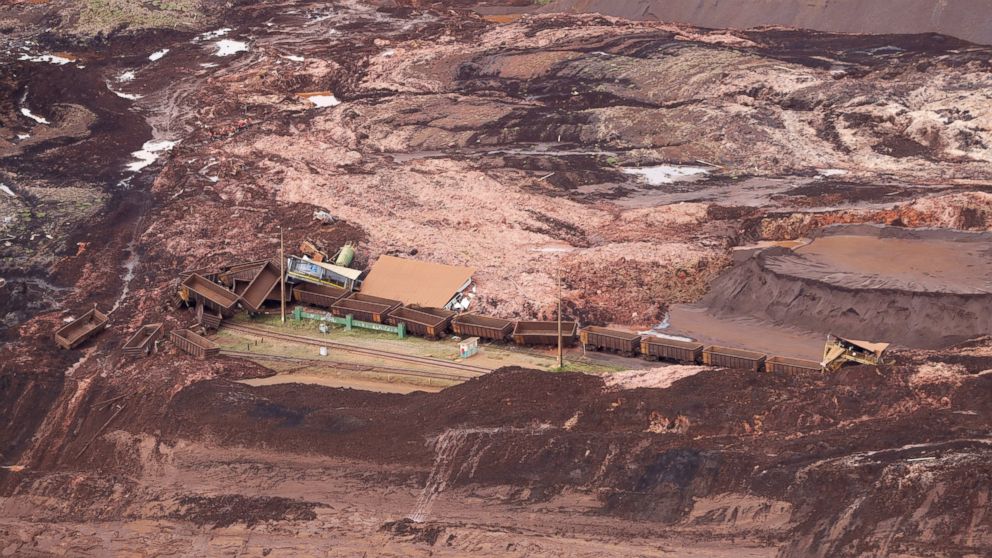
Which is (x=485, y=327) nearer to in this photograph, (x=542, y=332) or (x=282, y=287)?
(x=542, y=332)

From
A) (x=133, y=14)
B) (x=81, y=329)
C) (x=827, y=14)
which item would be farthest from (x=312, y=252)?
(x=133, y=14)

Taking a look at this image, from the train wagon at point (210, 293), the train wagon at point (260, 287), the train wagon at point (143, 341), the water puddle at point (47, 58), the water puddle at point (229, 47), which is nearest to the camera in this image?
the train wagon at point (143, 341)

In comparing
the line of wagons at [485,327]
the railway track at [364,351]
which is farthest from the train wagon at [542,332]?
the railway track at [364,351]

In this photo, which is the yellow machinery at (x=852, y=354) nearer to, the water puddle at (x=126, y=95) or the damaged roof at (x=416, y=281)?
the damaged roof at (x=416, y=281)

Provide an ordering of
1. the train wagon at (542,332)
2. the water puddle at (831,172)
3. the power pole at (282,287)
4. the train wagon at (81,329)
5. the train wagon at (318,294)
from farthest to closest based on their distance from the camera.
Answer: the water puddle at (831,172)
the train wagon at (318,294)
the power pole at (282,287)
the train wagon at (81,329)
the train wagon at (542,332)

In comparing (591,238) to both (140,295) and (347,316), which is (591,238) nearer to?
(347,316)

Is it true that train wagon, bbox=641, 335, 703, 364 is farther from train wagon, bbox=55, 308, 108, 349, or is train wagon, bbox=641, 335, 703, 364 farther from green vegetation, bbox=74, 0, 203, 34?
green vegetation, bbox=74, 0, 203, 34

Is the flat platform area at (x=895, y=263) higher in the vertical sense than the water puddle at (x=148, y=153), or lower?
lower
